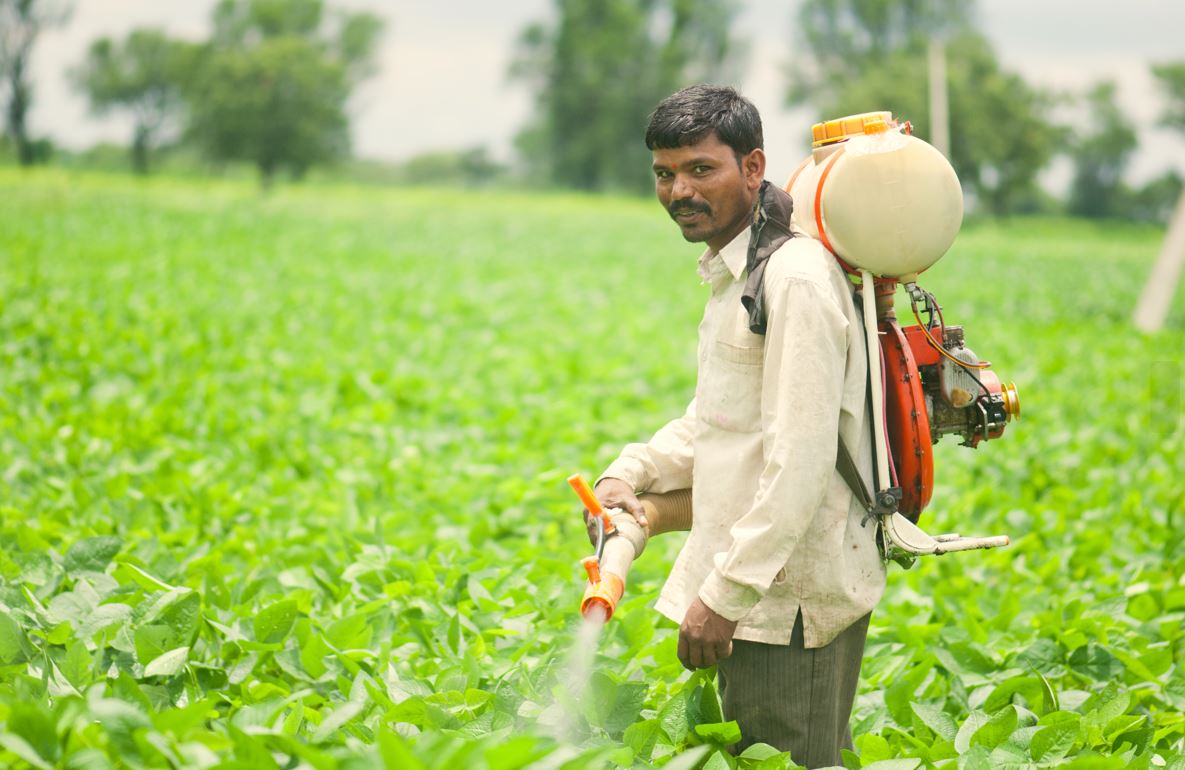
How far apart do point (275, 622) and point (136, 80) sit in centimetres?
8493

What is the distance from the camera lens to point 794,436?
231 cm

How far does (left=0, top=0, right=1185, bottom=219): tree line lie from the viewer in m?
55.1

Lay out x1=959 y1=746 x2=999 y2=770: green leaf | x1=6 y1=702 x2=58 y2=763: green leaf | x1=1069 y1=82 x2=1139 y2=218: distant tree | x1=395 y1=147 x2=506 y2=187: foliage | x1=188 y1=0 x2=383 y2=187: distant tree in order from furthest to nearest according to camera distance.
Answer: x1=395 y1=147 x2=506 y2=187: foliage < x1=1069 y1=82 x2=1139 y2=218: distant tree < x1=188 y1=0 x2=383 y2=187: distant tree < x1=959 y1=746 x2=999 y2=770: green leaf < x1=6 y1=702 x2=58 y2=763: green leaf

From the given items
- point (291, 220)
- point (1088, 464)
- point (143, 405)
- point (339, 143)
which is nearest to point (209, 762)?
point (143, 405)

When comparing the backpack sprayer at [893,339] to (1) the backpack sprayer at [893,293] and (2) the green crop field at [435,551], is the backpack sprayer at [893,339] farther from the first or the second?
(2) the green crop field at [435,551]

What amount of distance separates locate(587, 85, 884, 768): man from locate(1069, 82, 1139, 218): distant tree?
278 feet

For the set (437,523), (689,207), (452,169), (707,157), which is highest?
(452,169)

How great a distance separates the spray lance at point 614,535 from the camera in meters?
2.35

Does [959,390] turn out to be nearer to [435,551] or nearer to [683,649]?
[683,649]

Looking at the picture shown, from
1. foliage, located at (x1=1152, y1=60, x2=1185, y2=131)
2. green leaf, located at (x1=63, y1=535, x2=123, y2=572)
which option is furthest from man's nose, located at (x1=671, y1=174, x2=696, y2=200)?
foliage, located at (x1=1152, y1=60, x2=1185, y2=131)

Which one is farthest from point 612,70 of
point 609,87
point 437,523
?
point 437,523

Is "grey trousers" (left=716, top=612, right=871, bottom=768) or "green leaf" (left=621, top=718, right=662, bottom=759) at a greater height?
"grey trousers" (left=716, top=612, right=871, bottom=768)

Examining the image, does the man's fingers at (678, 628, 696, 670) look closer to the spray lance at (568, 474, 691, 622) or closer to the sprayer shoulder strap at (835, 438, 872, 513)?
the spray lance at (568, 474, 691, 622)

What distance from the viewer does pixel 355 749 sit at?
2182 millimetres
